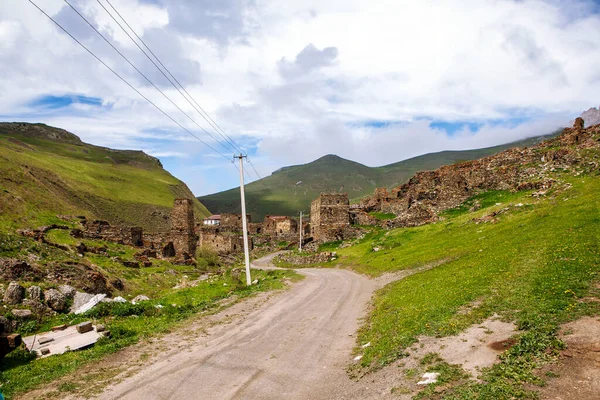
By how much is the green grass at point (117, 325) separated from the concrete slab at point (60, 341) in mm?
427

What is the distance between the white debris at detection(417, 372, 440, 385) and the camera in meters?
7.84

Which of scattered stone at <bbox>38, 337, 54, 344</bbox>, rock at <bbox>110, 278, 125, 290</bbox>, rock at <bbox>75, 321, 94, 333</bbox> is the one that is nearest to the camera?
scattered stone at <bbox>38, 337, 54, 344</bbox>

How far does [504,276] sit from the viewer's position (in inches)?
589

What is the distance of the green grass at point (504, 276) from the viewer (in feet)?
34.7

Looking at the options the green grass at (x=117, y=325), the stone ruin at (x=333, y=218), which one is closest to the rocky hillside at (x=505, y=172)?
the stone ruin at (x=333, y=218)

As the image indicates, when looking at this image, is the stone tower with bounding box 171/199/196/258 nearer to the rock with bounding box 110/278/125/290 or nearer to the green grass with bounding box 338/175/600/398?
the rock with bounding box 110/278/125/290

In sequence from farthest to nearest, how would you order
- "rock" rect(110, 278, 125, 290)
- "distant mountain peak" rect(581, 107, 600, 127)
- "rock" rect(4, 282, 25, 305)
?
"distant mountain peak" rect(581, 107, 600, 127)
"rock" rect(110, 278, 125, 290)
"rock" rect(4, 282, 25, 305)

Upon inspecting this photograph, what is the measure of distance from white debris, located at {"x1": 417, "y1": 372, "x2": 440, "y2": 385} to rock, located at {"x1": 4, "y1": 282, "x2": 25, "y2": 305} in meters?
18.4

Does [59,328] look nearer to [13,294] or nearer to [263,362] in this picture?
[13,294]

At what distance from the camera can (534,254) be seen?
55.0 ft

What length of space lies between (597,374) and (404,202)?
47.7m

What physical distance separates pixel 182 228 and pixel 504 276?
48.7m

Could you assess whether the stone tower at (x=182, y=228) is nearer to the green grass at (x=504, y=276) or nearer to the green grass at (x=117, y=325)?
the green grass at (x=117, y=325)

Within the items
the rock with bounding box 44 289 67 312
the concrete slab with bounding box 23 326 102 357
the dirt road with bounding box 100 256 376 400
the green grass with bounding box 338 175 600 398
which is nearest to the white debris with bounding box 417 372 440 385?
the green grass with bounding box 338 175 600 398
